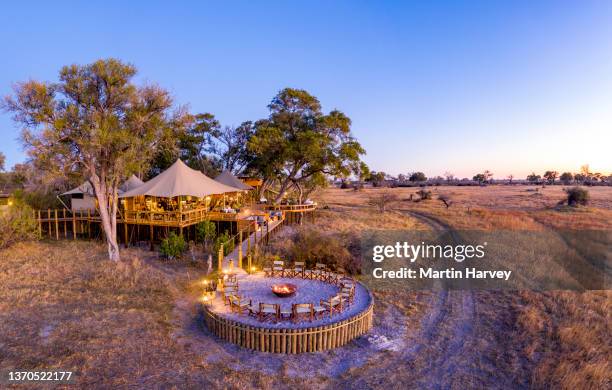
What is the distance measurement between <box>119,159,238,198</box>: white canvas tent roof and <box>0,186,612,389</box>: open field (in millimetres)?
5337

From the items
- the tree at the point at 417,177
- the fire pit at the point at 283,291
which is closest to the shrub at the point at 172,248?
the fire pit at the point at 283,291

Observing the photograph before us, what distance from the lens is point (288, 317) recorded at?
8445 millimetres

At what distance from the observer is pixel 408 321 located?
10.0 meters

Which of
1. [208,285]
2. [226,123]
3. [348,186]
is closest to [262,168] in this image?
[226,123]

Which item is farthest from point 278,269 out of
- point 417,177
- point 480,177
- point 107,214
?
point 480,177

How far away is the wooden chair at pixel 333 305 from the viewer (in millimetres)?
Answer: 8820

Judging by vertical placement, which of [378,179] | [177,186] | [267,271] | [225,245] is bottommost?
[267,271]

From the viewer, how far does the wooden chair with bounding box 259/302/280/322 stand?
825 cm

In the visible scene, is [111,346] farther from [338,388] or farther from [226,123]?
[226,123]

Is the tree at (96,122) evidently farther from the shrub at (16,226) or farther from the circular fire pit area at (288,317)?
the circular fire pit area at (288,317)

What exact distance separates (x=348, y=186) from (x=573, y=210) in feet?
166

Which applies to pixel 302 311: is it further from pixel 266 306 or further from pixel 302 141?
pixel 302 141

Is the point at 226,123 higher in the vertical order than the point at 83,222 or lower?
higher

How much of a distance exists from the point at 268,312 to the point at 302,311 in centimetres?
85
